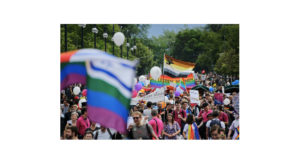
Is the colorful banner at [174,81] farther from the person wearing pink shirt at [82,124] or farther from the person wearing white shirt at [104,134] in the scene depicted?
the person wearing white shirt at [104,134]

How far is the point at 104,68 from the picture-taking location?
6242 millimetres

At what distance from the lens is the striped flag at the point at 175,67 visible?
→ 47.5ft

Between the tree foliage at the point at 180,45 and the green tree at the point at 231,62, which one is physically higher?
the tree foliage at the point at 180,45

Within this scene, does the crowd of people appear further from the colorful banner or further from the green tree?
the green tree

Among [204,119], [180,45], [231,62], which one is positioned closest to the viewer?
[204,119]

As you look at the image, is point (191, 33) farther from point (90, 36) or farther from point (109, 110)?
point (109, 110)

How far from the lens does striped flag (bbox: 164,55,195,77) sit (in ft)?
47.5

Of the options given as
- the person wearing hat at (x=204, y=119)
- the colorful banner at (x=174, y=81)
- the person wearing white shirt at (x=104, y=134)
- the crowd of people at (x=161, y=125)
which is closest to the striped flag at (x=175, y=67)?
the colorful banner at (x=174, y=81)

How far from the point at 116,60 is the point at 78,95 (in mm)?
7199

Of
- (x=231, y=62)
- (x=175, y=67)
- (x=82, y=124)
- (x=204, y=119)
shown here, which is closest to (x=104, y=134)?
(x=82, y=124)

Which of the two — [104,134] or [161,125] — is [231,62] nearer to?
[161,125]

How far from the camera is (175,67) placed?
14.7 m

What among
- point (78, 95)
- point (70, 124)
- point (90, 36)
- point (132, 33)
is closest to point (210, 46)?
point (132, 33)

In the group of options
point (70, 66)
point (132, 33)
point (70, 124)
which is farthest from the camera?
point (132, 33)
